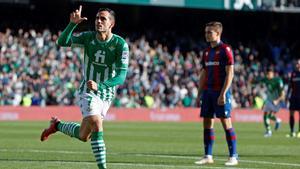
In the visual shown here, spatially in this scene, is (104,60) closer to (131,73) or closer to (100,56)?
(100,56)

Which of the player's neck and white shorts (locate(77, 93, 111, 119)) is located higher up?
the player's neck

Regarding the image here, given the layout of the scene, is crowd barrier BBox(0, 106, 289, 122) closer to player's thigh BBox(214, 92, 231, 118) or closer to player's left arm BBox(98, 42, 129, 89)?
player's thigh BBox(214, 92, 231, 118)

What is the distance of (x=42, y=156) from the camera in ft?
48.0

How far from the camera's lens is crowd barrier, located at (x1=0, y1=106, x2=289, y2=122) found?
117ft

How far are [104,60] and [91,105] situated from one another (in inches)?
26.9

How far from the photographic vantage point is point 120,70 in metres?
11.0

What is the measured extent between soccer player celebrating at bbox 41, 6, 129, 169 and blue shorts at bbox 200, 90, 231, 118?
3.10m

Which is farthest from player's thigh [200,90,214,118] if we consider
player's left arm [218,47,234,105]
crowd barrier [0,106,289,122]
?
crowd barrier [0,106,289,122]

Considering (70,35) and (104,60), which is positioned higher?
(70,35)

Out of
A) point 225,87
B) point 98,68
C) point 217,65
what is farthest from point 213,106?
point 98,68

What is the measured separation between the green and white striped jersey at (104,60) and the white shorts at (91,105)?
0.08 m

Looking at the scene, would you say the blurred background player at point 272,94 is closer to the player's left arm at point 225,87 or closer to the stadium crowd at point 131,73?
the player's left arm at point 225,87

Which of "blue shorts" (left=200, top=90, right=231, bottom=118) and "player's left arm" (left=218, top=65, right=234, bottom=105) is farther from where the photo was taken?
"blue shorts" (left=200, top=90, right=231, bottom=118)

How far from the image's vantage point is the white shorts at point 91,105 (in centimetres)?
1090
